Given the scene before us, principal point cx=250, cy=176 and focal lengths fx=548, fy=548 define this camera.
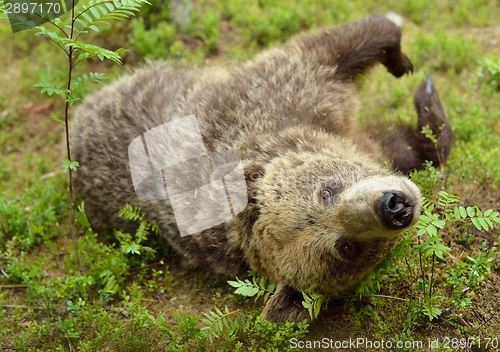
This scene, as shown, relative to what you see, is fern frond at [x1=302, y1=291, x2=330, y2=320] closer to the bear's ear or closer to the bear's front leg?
the bear's front leg

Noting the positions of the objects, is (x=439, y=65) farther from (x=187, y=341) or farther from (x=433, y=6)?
(x=187, y=341)

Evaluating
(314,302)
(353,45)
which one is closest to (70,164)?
(314,302)

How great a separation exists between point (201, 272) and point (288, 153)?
1.38 metres

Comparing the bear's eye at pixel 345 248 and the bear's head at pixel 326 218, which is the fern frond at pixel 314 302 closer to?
the bear's head at pixel 326 218

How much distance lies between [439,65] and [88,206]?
14.7ft

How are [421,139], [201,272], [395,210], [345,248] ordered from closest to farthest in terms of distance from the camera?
[395,210] < [345,248] < [201,272] < [421,139]

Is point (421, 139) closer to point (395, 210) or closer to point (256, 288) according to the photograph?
point (395, 210)

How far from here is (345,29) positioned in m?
5.43

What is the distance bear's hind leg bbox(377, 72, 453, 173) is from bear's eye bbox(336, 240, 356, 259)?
1678mm

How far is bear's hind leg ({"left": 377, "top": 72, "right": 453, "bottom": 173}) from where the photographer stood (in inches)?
210

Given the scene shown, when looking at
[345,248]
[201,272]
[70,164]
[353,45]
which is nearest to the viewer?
[345,248]

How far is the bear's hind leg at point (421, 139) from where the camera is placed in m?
5.34

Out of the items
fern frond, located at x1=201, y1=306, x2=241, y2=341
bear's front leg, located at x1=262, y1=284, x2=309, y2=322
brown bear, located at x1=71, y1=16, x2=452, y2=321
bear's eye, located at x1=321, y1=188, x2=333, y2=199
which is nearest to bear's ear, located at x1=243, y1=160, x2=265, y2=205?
brown bear, located at x1=71, y1=16, x2=452, y2=321

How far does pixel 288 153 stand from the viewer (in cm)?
429
